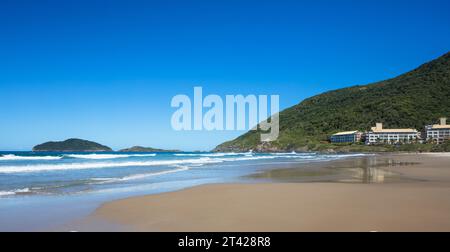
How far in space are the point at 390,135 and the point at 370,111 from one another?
24.0 m

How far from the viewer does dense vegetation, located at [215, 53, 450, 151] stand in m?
120

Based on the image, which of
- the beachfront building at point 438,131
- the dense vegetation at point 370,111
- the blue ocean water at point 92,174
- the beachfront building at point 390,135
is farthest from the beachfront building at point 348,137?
the blue ocean water at point 92,174

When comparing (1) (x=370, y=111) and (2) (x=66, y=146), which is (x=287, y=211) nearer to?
(1) (x=370, y=111)

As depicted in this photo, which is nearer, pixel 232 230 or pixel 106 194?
pixel 232 230

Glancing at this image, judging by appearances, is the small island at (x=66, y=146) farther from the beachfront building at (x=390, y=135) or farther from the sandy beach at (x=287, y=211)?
the sandy beach at (x=287, y=211)

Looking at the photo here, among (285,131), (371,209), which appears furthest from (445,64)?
(371,209)

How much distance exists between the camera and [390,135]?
11619cm

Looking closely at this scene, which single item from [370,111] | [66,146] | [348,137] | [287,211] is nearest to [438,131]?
[348,137]

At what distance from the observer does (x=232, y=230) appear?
580 centimetres

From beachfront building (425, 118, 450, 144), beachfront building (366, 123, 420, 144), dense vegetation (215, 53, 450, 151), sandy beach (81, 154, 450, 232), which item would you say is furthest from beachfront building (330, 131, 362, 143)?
sandy beach (81, 154, 450, 232)

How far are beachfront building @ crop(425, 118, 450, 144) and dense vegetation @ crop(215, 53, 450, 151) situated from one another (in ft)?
30.5
